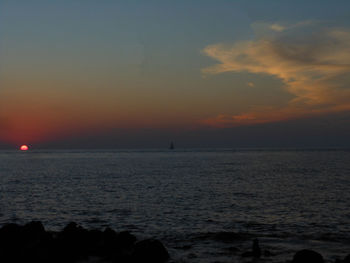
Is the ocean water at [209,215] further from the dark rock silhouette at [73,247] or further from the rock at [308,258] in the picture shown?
the rock at [308,258]

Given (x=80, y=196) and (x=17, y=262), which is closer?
(x=17, y=262)

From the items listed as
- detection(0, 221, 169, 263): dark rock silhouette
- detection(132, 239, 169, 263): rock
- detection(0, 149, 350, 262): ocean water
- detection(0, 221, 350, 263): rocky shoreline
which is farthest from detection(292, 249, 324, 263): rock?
detection(0, 221, 169, 263): dark rock silhouette

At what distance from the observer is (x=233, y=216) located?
119ft

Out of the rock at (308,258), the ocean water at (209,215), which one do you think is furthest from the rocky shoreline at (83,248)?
the ocean water at (209,215)

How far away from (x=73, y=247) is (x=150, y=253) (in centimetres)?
530

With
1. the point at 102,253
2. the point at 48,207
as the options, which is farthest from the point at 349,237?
the point at 48,207

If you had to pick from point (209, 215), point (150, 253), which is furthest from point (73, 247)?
point (209, 215)

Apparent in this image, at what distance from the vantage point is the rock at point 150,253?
66.2 feet

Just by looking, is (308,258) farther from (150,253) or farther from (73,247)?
(73,247)

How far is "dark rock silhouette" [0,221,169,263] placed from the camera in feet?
66.0

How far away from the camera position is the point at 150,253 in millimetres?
20562

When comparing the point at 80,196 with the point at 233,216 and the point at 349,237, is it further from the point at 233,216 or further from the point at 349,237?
the point at 349,237

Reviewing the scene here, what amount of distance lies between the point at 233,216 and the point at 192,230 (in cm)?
738

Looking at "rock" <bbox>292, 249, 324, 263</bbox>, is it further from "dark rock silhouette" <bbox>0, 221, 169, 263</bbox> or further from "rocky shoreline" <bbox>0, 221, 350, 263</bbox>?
"dark rock silhouette" <bbox>0, 221, 169, 263</bbox>
